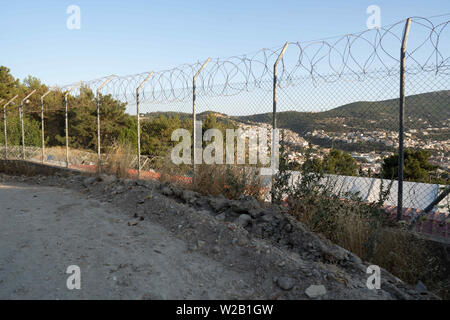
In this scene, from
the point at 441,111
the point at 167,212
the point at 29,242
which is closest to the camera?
the point at 29,242

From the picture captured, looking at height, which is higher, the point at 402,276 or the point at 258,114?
the point at 258,114

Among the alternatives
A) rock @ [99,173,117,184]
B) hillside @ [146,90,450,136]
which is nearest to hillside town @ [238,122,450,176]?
hillside @ [146,90,450,136]

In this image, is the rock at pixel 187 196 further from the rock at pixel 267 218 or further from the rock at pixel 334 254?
the rock at pixel 334 254

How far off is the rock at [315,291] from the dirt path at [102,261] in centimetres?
53

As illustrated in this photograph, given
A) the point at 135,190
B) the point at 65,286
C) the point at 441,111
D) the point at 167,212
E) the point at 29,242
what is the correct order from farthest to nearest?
the point at 135,190 < the point at 167,212 < the point at 441,111 < the point at 29,242 < the point at 65,286

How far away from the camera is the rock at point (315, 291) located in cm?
229

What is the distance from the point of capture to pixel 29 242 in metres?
3.36

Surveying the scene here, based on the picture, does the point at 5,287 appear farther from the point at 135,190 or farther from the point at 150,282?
the point at 135,190

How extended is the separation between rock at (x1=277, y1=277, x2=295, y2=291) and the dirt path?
309 mm

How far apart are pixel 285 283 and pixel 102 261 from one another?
5.32 feet

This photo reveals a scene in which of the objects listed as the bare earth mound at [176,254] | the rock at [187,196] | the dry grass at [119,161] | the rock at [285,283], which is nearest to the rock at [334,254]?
the bare earth mound at [176,254]

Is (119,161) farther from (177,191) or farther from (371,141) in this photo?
(371,141)
